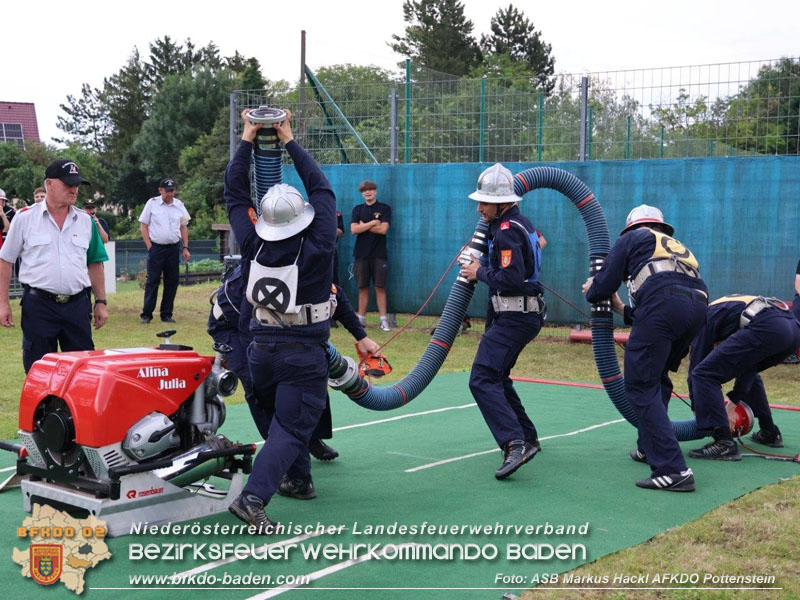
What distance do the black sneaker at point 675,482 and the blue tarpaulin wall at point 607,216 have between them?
20.5 feet

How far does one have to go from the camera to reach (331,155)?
15.6 meters

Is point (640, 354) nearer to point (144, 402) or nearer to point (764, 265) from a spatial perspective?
point (144, 402)

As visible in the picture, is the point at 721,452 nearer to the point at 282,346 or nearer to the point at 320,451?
the point at 320,451

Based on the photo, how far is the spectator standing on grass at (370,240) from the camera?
14312 mm

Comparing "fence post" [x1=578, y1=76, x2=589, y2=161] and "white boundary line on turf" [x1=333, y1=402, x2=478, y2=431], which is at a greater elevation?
"fence post" [x1=578, y1=76, x2=589, y2=161]

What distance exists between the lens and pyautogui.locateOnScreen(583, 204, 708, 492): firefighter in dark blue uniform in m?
6.46

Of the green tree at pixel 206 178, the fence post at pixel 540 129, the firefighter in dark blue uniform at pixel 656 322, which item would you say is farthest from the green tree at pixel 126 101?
the firefighter in dark blue uniform at pixel 656 322

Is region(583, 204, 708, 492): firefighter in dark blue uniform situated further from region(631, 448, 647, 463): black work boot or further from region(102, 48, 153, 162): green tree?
region(102, 48, 153, 162): green tree

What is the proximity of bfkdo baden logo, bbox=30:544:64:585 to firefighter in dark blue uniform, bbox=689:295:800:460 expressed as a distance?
15.8ft

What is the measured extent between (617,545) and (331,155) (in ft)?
36.8

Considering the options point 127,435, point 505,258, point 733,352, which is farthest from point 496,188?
point 127,435

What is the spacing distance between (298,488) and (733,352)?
139 inches

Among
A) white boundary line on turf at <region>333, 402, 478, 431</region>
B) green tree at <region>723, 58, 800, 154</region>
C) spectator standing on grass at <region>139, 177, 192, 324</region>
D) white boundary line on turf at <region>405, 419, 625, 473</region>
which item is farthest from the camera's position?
spectator standing on grass at <region>139, 177, 192, 324</region>

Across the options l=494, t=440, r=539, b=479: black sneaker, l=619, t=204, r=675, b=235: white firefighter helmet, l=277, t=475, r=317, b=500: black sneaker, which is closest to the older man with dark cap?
l=277, t=475, r=317, b=500: black sneaker
